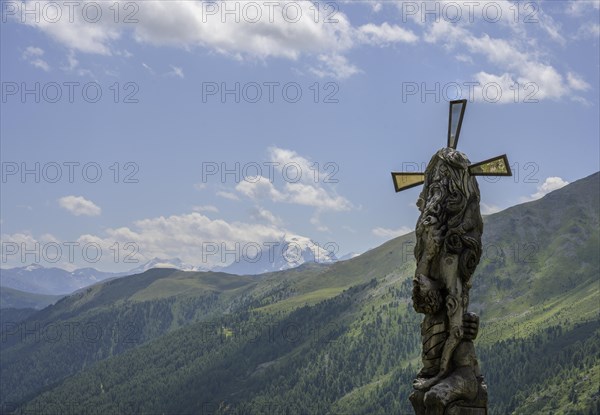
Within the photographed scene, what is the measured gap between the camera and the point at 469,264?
17.4 m

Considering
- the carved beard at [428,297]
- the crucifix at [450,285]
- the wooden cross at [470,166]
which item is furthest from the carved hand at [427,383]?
the wooden cross at [470,166]

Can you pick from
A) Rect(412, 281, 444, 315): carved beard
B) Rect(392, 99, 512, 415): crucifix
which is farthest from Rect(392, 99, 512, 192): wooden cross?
Rect(412, 281, 444, 315): carved beard

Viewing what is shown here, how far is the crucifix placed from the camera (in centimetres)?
1677

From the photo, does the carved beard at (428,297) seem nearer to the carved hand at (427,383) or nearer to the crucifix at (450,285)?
the crucifix at (450,285)

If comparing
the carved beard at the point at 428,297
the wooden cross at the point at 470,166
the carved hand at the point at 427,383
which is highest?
the wooden cross at the point at 470,166

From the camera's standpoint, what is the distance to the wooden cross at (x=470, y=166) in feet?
57.9

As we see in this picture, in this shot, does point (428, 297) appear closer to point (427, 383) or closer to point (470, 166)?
point (427, 383)

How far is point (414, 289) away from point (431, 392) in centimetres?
218

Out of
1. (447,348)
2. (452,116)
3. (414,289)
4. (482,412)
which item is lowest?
(482,412)

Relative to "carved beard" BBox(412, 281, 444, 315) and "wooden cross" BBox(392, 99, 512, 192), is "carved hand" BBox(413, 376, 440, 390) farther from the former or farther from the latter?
"wooden cross" BBox(392, 99, 512, 192)

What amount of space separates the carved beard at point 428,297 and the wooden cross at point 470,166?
2861 millimetres

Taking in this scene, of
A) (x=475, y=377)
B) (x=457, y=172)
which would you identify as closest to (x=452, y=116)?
(x=457, y=172)

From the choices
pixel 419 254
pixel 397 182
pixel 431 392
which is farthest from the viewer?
pixel 397 182

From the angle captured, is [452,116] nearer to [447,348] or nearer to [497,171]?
[497,171]
